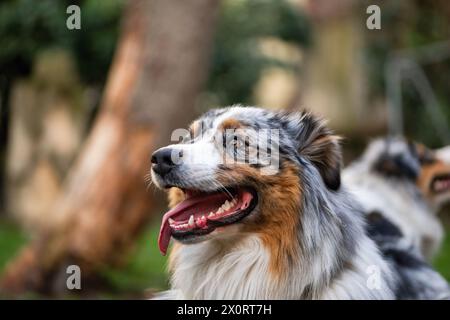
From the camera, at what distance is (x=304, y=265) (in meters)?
4.49

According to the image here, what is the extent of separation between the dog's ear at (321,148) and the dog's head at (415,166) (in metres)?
2.41

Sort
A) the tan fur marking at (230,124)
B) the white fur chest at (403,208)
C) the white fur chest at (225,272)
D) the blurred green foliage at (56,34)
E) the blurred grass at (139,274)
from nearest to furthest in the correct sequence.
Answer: the white fur chest at (225,272), the tan fur marking at (230,124), the white fur chest at (403,208), the blurred grass at (139,274), the blurred green foliage at (56,34)

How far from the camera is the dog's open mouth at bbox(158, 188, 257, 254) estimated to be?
445 cm

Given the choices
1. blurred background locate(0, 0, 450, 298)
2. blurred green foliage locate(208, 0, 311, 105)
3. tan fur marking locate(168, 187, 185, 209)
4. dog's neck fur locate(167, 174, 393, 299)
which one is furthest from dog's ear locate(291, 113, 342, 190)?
blurred green foliage locate(208, 0, 311, 105)

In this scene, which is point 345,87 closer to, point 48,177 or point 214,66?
point 214,66

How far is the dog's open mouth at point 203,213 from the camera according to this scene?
175 inches

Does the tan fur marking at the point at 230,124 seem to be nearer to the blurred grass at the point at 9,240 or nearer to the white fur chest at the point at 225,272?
the white fur chest at the point at 225,272

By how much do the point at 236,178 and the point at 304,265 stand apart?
621 millimetres

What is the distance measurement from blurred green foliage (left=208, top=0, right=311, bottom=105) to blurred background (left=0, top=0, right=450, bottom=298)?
0.10ft

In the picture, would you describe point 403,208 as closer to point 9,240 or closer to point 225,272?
point 225,272

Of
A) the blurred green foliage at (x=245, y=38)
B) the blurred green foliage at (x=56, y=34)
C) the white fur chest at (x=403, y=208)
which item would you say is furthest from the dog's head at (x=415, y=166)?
the blurred green foliage at (x=245, y=38)

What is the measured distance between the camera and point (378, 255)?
4.87m

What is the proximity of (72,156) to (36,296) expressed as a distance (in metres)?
6.28
